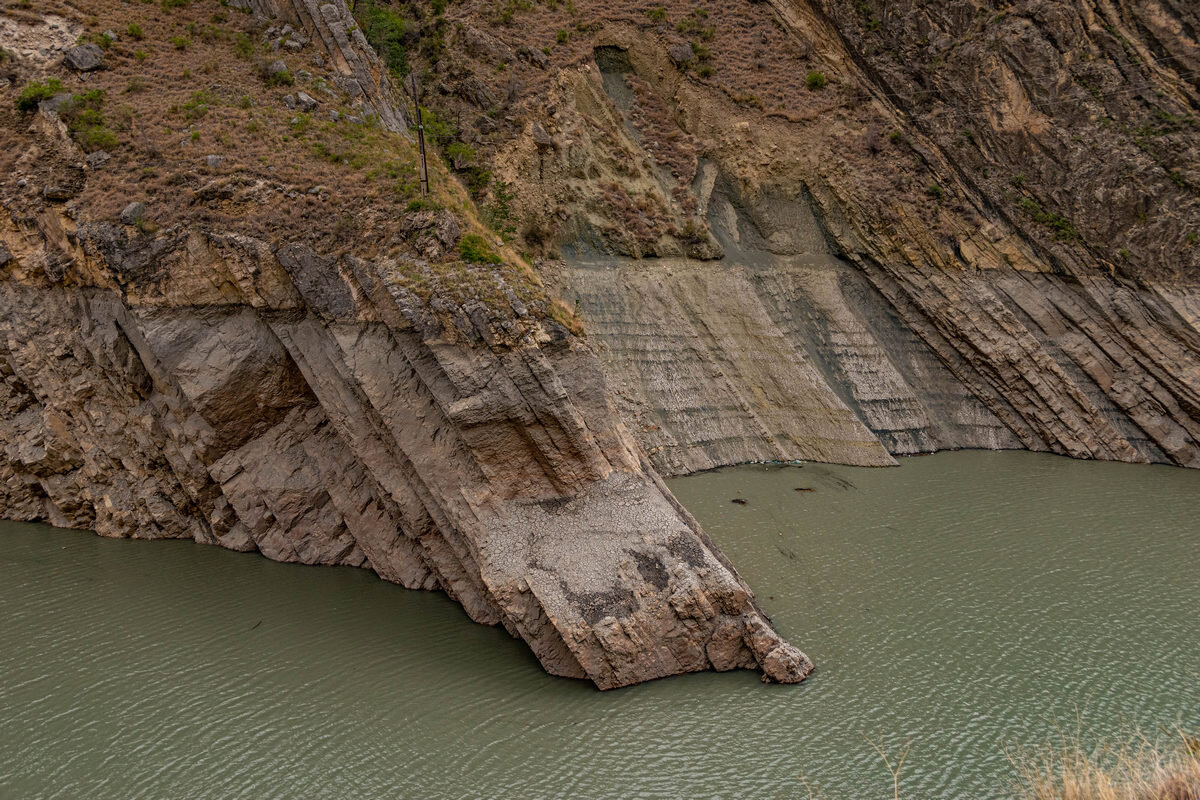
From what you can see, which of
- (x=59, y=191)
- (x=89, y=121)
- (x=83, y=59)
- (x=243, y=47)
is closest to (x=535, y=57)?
(x=243, y=47)

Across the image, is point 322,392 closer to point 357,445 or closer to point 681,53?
point 357,445

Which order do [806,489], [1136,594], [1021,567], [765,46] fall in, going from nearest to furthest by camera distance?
1. [1136,594]
2. [1021,567]
3. [806,489]
4. [765,46]

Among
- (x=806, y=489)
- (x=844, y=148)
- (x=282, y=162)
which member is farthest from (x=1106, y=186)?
(x=282, y=162)

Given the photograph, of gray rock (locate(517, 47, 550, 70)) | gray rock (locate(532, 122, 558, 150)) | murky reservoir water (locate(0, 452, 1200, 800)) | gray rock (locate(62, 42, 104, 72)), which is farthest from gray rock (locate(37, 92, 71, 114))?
gray rock (locate(517, 47, 550, 70))

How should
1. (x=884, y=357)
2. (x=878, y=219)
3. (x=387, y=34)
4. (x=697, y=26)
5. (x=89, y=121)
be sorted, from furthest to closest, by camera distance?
1. (x=697, y=26)
2. (x=878, y=219)
3. (x=387, y=34)
4. (x=884, y=357)
5. (x=89, y=121)

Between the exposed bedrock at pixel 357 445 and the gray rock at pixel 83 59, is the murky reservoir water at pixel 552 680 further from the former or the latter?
the gray rock at pixel 83 59

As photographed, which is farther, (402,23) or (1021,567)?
(402,23)

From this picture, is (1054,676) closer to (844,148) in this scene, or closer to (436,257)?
(436,257)

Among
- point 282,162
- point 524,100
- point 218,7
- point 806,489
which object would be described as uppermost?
point 218,7
